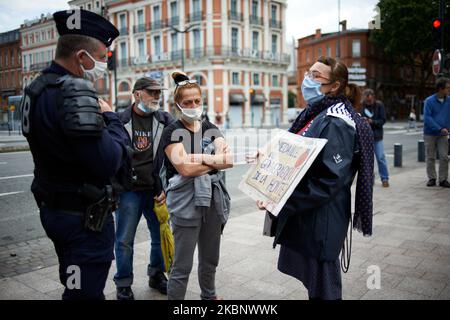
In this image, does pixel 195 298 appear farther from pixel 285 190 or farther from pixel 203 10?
pixel 203 10

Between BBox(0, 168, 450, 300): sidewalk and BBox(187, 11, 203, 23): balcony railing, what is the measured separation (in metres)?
41.0

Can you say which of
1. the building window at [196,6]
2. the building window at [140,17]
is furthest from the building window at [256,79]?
the building window at [140,17]

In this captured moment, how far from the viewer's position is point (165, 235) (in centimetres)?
362

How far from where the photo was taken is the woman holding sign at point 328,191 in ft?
7.43

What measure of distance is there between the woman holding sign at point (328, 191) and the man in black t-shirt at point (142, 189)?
151cm

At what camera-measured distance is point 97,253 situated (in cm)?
218

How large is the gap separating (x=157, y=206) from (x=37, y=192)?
1.61 meters

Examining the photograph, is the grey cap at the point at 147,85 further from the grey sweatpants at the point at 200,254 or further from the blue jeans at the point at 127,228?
the grey sweatpants at the point at 200,254

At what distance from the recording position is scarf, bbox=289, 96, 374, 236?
237cm

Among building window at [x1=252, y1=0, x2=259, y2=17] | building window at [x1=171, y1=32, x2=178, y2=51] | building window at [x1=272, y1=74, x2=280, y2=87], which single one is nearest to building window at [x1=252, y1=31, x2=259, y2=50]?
building window at [x1=252, y1=0, x2=259, y2=17]

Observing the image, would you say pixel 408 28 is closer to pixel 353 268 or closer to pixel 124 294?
pixel 353 268

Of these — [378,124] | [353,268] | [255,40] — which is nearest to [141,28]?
[255,40]

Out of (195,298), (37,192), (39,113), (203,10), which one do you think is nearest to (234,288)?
(195,298)

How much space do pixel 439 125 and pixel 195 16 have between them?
131 feet
